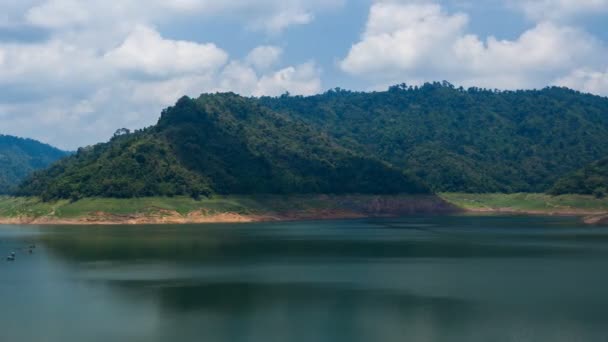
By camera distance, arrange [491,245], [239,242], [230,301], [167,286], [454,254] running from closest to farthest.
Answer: [230,301], [167,286], [454,254], [491,245], [239,242]

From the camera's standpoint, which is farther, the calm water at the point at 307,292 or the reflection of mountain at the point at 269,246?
the reflection of mountain at the point at 269,246

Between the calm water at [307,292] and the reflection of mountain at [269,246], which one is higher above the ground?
the reflection of mountain at [269,246]

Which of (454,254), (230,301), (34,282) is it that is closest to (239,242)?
(454,254)

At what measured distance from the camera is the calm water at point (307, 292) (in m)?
45.2

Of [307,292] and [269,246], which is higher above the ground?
[269,246]

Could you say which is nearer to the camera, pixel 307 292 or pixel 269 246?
pixel 307 292

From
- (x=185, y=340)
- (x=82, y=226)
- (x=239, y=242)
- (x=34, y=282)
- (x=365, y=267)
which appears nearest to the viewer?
(x=185, y=340)

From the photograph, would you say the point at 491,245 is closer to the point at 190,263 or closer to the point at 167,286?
the point at 190,263

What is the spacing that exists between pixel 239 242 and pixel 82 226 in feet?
217

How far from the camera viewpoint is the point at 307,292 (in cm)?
6075

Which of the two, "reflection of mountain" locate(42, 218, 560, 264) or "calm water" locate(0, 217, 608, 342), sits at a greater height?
"reflection of mountain" locate(42, 218, 560, 264)

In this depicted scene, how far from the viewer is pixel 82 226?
545 ft

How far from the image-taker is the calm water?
45.2 metres

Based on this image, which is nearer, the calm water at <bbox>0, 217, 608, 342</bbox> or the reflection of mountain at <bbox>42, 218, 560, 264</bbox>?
the calm water at <bbox>0, 217, 608, 342</bbox>
